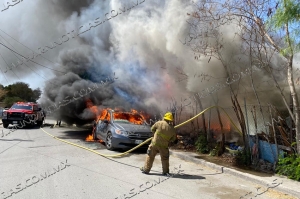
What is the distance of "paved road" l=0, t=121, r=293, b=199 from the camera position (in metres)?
5.04

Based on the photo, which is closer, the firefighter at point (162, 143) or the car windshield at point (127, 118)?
the firefighter at point (162, 143)

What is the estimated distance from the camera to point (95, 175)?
6250 millimetres

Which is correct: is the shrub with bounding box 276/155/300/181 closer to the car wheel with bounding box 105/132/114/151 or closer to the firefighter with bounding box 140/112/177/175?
the firefighter with bounding box 140/112/177/175

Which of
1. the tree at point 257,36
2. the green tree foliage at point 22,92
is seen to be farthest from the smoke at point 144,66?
the green tree foliage at point 22,92

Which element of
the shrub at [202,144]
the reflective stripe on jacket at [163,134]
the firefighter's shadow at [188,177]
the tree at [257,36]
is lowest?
the firefighter's shadow at [188,177]

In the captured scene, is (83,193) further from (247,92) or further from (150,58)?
(150,58)

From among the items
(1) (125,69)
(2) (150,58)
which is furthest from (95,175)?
(1) (125,69)

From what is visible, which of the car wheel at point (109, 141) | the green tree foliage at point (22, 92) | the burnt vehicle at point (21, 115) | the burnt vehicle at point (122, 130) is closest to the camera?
the burnt vehicle at point (122, 130)

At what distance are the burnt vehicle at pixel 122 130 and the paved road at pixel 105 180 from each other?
1.17 m

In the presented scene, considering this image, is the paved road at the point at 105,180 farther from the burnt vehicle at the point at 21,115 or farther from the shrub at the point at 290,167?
the burnt vehicle at the point at 21,115

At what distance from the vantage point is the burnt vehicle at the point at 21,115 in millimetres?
17438

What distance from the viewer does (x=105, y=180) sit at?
588cm

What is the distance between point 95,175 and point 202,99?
5784 mm

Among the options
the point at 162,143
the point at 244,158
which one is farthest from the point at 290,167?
the point at 162,143
